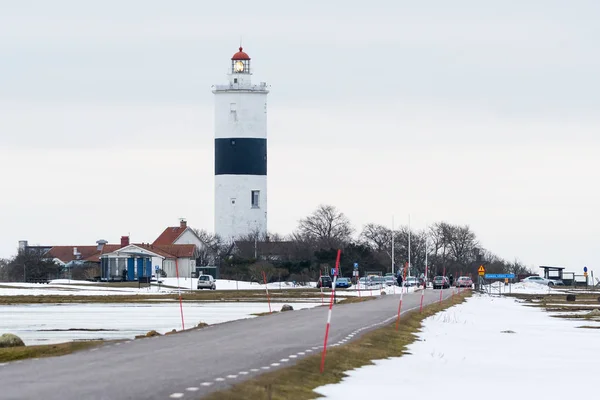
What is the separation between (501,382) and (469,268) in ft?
460

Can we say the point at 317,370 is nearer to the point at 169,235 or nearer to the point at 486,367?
the point at 486,367

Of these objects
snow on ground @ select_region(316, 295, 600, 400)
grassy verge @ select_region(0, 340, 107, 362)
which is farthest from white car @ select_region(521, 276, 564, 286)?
grassy verge @ select_region(0, 340, 107, 362)

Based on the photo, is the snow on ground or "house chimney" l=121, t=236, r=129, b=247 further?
"house chimney" l=121, t=236, r=129, b=247

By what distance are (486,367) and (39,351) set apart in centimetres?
912

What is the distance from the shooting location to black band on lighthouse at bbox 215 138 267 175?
12406 centimetres

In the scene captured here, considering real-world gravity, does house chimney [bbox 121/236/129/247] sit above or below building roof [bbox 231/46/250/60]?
below

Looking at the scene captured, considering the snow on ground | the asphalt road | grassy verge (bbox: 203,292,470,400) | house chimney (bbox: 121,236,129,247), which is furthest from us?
house chimney (bbox: 121,236,129,247)

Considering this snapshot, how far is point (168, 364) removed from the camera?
21.0m

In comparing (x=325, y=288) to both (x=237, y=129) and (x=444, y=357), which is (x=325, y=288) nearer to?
(x=237, y=129)

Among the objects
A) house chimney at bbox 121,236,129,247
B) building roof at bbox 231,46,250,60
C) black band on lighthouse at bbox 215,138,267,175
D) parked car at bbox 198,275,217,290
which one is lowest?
parked car at bbox 198,275,217,290

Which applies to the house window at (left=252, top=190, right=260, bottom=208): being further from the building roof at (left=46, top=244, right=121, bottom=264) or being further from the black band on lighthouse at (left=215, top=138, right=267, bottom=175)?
the building roof at (left=46, top=244, right=121, bottom=264)

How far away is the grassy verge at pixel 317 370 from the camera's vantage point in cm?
1695

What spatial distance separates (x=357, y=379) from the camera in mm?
20469

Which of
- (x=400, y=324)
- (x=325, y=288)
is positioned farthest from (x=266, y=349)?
(x=325, y=288)
